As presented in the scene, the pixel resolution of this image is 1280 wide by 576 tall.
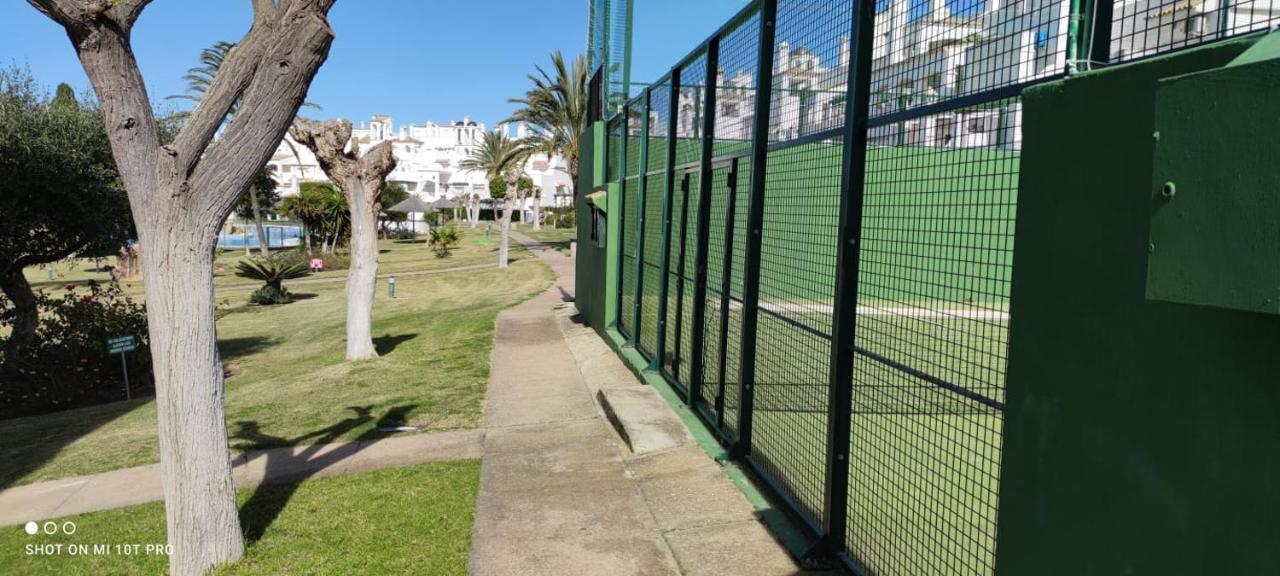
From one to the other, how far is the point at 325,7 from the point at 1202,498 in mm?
4391

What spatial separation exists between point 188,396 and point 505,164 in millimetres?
35986

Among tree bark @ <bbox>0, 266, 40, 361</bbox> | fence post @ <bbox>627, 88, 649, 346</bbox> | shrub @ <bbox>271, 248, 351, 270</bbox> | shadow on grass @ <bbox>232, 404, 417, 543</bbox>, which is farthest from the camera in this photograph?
shrub @ <bbox>271, 248, 351, 270</bbox>

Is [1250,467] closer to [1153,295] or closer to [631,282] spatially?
[1153,295]

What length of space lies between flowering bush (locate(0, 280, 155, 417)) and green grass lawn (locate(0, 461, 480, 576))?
7192mm

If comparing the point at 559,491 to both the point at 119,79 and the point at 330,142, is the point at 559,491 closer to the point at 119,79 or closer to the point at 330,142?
the point at 119,79

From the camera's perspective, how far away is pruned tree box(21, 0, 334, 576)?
13.5 feet

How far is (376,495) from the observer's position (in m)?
5.68

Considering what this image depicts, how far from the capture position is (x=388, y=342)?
1410 cm

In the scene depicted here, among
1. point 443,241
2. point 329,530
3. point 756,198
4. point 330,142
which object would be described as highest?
point 330,142

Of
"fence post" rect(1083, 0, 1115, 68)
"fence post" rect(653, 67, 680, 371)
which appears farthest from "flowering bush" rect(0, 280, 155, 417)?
"fence post" rect(1083, 0, 1115, 68)

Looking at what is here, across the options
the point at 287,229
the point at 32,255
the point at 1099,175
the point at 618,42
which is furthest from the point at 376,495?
the point at 287,229

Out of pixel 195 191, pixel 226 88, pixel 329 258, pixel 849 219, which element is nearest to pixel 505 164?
pixel 329 258

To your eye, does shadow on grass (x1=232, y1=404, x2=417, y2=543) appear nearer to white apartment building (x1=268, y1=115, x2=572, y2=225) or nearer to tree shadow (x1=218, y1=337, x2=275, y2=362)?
tree shadow (x1=218, y1=337, x2=275, y2=362)

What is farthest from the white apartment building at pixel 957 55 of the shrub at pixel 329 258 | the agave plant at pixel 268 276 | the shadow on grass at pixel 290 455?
the shrub at pixel 329 258
